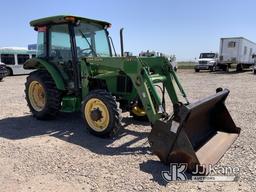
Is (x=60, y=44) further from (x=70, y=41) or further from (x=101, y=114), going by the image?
(x=101, y=114)

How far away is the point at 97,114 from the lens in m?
5.90

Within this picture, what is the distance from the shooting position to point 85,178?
427 centimetres

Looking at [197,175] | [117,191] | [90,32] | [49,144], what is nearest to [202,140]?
[197,175]

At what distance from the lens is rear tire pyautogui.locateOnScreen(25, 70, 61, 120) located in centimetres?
725

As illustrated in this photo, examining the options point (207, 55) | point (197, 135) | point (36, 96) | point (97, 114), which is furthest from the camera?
point (207, 55)

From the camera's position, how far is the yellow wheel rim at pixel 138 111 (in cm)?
712

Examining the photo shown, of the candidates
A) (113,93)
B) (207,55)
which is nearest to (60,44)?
(113,93)

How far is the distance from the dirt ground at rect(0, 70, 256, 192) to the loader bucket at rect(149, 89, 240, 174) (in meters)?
0.22

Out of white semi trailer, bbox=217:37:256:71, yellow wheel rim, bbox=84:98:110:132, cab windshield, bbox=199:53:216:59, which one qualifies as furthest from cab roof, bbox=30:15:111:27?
cab windshield, bbox=199:53:216:59

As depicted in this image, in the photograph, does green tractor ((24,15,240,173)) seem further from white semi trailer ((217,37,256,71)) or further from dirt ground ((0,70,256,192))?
white semi trailer ((217,37,256,71))

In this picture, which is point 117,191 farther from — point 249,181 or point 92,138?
point 92,138

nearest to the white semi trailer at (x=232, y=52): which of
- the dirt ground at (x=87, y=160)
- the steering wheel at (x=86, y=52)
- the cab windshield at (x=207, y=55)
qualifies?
the cab windshield at (x=207, y=55)

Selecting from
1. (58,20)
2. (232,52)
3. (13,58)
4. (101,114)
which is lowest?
(101,114)

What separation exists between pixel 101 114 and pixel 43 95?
254cm
